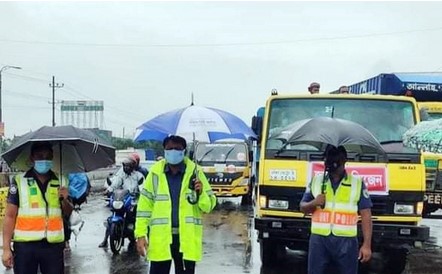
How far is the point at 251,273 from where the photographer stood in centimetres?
843

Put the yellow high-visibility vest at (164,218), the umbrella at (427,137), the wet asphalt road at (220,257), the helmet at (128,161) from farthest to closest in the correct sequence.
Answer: the helmet at (128,161)
the wet asphalt road at (220,257)
the yellow high-visibility vest at (164,218)
the umbrella at (427,137)

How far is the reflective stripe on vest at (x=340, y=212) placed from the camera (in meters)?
5.36

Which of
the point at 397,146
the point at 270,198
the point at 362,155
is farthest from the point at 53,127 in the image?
the point at 397,146

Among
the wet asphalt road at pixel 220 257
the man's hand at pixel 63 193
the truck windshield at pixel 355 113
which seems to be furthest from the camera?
the wet asphalt road at pixel 220 257

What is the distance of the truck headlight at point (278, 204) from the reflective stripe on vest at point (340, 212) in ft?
6.97

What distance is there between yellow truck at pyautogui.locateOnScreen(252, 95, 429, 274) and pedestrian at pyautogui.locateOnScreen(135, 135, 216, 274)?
212cm

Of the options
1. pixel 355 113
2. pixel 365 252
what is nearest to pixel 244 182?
pixel 355 113

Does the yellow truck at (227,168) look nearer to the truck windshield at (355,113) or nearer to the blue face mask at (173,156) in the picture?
the truck windshield at (355,113)

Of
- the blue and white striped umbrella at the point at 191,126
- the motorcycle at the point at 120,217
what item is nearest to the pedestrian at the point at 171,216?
the blue and white striped umbrella at the point at 191,126

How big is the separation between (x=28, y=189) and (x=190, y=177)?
51.7 inches

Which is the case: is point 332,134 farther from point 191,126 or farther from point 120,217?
point 120,217

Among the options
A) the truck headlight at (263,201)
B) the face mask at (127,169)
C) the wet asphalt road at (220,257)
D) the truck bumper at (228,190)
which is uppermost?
the face mask at (127,169)

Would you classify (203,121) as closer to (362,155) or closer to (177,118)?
(177,118)

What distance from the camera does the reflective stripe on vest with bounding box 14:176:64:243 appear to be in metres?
4.96
